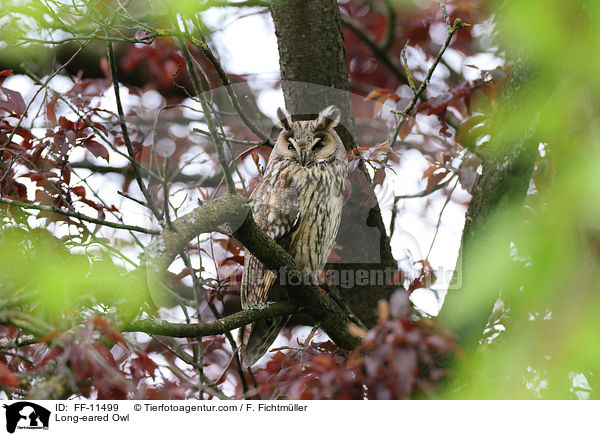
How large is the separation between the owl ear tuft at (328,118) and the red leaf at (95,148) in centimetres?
104

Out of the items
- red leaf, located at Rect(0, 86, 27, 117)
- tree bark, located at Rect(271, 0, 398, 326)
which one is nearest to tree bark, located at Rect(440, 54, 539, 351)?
tree bark, located at Rect(271, 0, 398, 326)

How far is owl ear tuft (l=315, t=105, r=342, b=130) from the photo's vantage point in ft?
8.91

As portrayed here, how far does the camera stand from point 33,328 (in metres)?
1.34

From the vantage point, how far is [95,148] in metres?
2.23

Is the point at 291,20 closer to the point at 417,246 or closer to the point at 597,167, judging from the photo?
the point at 417,246

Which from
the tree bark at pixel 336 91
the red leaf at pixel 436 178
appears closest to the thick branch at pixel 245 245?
the tree bark at pixel 336 91

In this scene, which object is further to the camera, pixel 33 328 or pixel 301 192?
pixel 301 192

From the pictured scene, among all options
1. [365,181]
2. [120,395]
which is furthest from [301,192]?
[120,395]

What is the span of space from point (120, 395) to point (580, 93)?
A: 1.64 m

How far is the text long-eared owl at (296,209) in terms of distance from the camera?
103 inches

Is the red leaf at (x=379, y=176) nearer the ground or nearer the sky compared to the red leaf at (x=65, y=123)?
nearer the ground

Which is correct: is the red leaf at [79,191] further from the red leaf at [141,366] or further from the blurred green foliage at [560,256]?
the blurred green foliage at [560,256]
